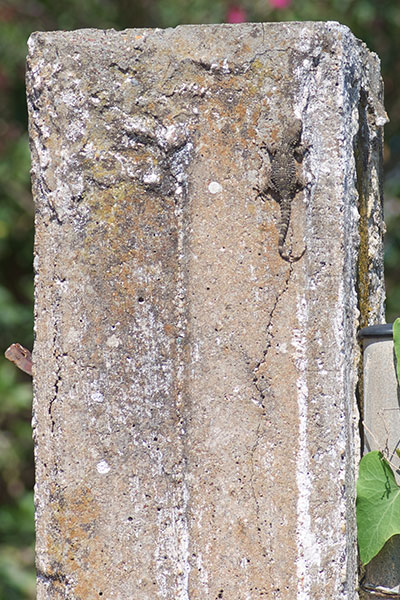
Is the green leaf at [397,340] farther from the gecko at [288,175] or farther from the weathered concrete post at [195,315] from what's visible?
the gecko at [288,175]

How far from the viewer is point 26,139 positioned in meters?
4.71

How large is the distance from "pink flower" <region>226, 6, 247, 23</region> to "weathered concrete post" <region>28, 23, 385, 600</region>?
310cm

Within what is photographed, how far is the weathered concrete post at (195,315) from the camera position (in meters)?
1.59

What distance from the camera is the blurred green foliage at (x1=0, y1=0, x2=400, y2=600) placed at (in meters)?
4.37

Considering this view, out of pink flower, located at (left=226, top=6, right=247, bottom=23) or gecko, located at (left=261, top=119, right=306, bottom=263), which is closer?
gecko, located at (left=261, top=119, right=306, bottom=263)

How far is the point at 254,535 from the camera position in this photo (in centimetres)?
159

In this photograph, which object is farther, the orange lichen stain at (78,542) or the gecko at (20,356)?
the gecko at (20,356)

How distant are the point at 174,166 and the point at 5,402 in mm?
2868

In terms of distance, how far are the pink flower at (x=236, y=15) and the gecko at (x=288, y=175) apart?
3.19 meters

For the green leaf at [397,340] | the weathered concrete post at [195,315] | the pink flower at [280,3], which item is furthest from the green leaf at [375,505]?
the pink flower at [280,3]

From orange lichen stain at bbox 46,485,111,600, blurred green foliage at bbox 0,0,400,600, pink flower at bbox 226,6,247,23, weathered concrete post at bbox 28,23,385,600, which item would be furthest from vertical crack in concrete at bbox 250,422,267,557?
pink flower at bbox 226,6,247,23

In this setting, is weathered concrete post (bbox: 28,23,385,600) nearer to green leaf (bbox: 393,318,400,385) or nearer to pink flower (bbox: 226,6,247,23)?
green leaf (bbox: 393,318,400,385)

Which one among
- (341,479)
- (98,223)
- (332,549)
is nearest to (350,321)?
(341,479)

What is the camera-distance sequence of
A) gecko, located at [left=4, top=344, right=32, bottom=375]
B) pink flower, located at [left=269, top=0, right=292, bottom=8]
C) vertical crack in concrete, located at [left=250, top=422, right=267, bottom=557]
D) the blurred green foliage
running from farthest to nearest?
pink flower, located at [left=269, top=0, right=292, bottom=8]
the blurred green foliage
gecko, located at [left=4, top=344, right=32, bottom=375]
vertical crack in concrete, located at [left=250, top=422, right=267, bottom=557]
